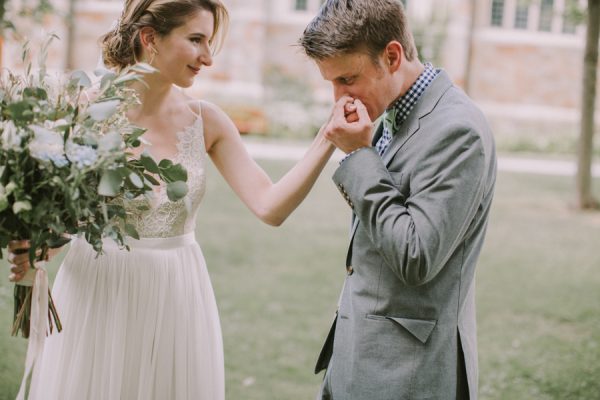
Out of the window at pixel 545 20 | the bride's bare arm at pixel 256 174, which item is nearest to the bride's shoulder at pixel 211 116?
the bride's bare arm at pixel 256 174

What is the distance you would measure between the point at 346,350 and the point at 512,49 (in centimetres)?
2208

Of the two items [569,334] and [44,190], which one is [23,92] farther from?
[569,334]

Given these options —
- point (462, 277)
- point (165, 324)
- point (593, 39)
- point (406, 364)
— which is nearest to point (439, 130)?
point (462, 277)

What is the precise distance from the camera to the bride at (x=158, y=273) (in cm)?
298

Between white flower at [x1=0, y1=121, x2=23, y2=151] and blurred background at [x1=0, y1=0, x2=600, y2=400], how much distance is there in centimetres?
42

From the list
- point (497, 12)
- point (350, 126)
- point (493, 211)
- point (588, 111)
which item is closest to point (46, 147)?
point (350, 126)

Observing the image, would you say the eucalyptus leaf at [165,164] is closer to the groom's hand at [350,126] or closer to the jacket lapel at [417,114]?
the groom's hand at [350,126]

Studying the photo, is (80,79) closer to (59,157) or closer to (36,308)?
(59,157)

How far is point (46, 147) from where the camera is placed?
7.16ft

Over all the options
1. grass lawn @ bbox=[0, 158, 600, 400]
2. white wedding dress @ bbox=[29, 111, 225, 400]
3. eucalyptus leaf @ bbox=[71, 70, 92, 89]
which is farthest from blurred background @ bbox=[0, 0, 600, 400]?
white wedding dress @ bbox=[29, 111, 225, 400]

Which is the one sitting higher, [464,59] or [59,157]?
[464,59]

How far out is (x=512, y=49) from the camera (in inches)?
902

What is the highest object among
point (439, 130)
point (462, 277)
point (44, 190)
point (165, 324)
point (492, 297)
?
point (439, 130)

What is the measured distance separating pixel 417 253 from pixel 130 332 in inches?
57.3
